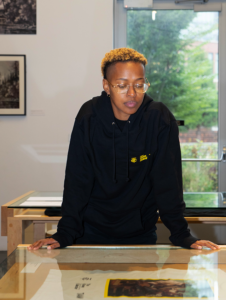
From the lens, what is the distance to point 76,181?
53.7 inches

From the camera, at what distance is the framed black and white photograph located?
3.55 metres

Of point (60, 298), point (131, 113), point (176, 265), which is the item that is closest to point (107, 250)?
point (176, 265)

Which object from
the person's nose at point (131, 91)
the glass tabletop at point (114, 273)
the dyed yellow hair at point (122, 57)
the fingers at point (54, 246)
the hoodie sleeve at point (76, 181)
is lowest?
the glass tabletop at point (114, 273)

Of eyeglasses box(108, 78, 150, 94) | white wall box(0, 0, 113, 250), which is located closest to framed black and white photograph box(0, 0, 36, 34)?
white wall box(0, 0, 113, 250)

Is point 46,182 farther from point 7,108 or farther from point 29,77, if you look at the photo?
point 29,77

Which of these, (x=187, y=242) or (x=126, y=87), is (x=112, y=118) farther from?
(x=187, y=242)

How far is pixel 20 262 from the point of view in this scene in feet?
3.35

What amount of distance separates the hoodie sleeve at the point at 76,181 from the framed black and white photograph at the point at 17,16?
259 cm

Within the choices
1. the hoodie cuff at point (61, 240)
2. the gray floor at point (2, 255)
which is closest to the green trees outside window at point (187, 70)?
the gray floor at point (2, 255)

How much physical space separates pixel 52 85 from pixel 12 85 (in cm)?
42

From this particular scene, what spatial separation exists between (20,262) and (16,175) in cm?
269

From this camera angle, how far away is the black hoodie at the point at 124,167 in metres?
1.33

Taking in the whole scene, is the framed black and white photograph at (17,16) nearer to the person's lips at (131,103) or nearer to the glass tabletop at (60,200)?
the glass tabletop at (60,200)

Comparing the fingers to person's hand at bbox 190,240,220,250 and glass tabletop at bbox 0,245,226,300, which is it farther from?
person's hand at bbox 190,240,220,250
